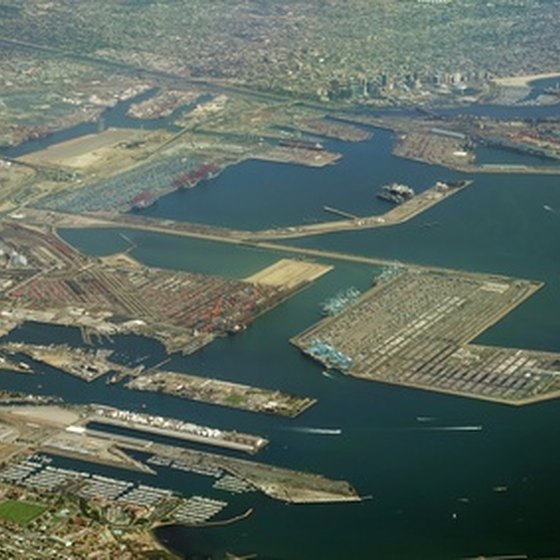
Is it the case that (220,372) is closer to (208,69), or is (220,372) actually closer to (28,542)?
(28,542)

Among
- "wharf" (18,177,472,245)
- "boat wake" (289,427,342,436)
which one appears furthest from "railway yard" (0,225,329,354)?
"boat wake" (289,427,342,436)

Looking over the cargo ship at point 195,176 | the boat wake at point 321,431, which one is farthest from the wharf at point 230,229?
the boat wake at point 321,431

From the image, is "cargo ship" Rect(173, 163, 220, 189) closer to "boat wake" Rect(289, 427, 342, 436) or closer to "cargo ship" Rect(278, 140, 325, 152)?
"cargo ship" Rect(278, 140, 325, 152)

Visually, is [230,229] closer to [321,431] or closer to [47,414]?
[47,414]

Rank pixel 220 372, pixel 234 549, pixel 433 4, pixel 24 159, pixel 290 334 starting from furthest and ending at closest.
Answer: pixel 433 4
pixel 24 159
pixel 290 334
pixel 220 372
pixel 234 549

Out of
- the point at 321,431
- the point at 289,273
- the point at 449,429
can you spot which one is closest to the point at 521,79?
the point at 289,273

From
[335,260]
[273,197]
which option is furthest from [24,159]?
[335,260]
